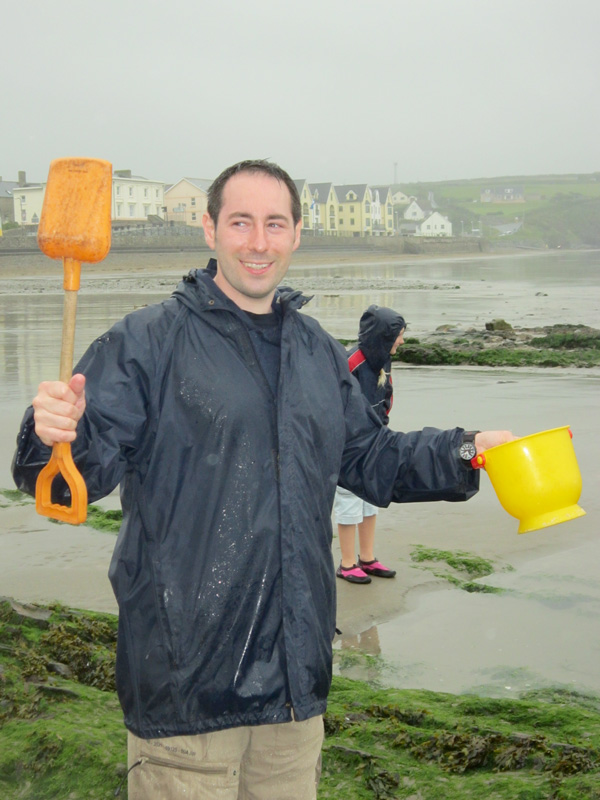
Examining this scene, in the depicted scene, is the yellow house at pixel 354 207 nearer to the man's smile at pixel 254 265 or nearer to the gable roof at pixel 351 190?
the gable roof at pixel 351 190

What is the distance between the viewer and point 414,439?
247 centimetres

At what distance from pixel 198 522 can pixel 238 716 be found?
1.50ft

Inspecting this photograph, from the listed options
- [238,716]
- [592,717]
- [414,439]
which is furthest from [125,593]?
[592,717]

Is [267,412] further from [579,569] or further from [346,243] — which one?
[346,243]

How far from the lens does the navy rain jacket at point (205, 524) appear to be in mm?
2020

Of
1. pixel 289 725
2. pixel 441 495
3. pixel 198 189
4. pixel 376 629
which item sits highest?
pixel 198 189

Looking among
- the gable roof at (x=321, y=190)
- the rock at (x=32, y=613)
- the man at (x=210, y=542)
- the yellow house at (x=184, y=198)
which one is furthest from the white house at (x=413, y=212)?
the man at (x=210, y=542)

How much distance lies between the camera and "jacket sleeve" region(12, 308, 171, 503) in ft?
6.31

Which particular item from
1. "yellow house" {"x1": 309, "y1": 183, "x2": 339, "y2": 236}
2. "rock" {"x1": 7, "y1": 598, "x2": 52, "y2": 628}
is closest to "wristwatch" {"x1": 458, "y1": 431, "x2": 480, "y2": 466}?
"rock" {"x1": 7, "y1": 598, "x2": 52, "y2": 628}

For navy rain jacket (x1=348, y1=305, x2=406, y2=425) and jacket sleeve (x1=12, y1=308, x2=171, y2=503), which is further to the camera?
navy rain jacket (x1=348, y1=305, x2=406, y2=425)

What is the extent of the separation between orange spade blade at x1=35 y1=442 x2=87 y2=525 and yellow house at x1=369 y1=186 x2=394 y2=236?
109m

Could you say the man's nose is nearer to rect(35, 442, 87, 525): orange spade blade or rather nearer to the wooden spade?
the wooden spade

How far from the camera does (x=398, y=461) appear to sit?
2439 mm

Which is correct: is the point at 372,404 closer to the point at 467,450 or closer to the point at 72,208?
the point at 467,450
